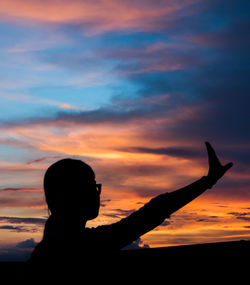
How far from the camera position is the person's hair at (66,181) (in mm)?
2693

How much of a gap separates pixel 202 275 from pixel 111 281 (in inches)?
21.2

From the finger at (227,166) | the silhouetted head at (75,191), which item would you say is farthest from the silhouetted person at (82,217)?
the finger at (227,166)

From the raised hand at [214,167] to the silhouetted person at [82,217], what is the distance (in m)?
0.07

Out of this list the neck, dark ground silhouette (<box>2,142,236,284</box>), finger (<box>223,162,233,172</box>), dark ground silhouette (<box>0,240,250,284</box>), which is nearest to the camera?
dark ground silhouette (<box>0,240,250,284</box>)

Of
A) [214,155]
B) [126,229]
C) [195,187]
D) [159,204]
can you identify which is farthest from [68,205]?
[214,155]

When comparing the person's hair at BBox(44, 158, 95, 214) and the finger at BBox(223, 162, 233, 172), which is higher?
the finger at BBox(223, 162, 233, 172)

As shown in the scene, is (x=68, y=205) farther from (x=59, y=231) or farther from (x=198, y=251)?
(x=198, y=251)

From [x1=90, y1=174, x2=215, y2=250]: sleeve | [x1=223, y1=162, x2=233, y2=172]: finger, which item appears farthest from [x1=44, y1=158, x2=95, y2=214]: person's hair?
[x1=223, y1=162, x2=233, y2=172]: finger

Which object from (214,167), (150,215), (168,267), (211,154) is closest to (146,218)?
(150,215)

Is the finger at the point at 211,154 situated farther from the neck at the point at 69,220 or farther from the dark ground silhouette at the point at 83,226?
the neck at the point at 69,220

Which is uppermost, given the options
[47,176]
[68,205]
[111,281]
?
[47,176]

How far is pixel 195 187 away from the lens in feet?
8.95

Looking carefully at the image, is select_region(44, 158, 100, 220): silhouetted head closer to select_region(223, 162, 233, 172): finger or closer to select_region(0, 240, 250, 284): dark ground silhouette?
select_region(0, 240, 250, 284): dark ground silhouette

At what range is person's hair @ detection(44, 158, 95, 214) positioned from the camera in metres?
2.69
